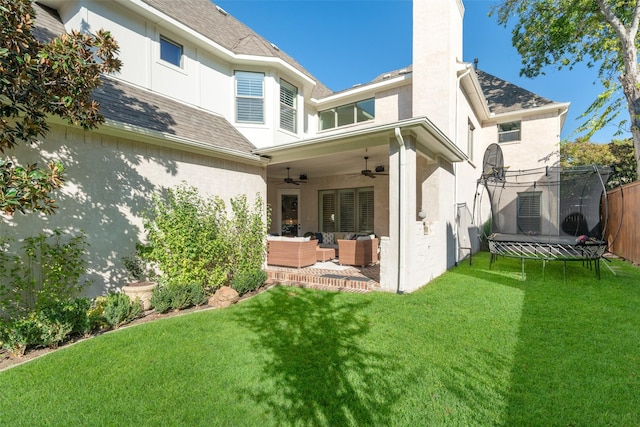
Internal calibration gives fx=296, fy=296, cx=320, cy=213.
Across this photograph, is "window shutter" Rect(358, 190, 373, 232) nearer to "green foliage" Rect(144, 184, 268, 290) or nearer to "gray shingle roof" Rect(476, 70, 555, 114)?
"green foliage" Rect(144, 184, 268, 290)

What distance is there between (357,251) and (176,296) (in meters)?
5.02

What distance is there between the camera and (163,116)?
279 inches

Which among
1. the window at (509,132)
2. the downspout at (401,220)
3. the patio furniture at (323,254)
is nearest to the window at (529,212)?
the window at (509,132)

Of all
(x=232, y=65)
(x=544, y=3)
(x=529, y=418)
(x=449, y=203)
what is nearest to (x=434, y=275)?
(x=449, y=203)

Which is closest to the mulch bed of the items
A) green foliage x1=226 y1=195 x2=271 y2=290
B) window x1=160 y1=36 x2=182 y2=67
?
green foliage x1=226 y1=195 x2=271 y2=290

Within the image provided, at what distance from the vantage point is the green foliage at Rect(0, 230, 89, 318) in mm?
4293

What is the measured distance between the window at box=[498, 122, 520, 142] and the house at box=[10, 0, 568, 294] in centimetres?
6

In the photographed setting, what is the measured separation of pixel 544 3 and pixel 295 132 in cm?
1260

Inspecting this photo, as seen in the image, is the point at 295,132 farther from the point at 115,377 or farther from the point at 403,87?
the point at 115,377

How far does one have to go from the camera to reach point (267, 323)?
15.9 feet

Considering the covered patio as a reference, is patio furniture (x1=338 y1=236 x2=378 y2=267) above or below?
below

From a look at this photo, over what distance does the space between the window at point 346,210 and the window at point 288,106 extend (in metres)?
3.81

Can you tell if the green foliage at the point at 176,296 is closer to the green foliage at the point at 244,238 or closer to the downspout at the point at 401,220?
the green foliage at the point at 244,238

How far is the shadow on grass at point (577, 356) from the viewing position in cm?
268
